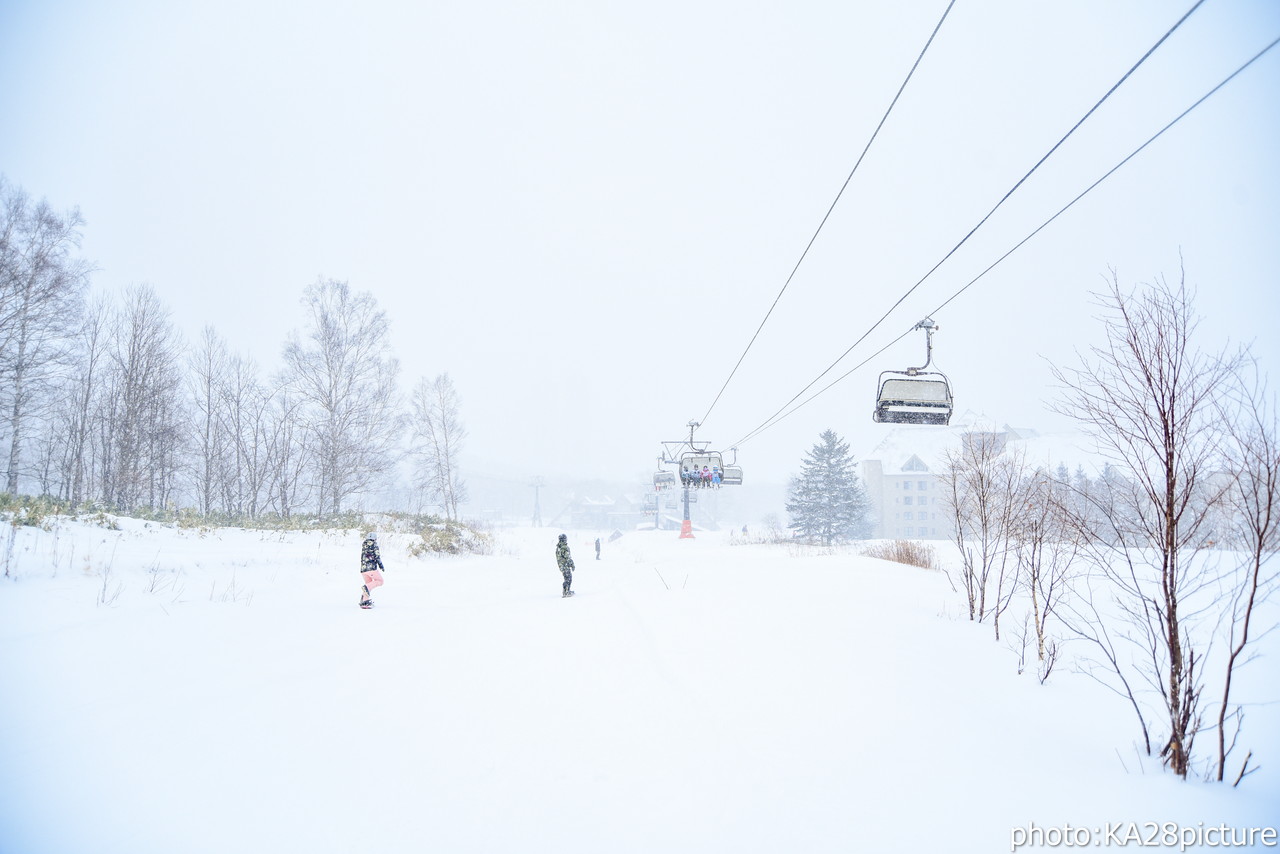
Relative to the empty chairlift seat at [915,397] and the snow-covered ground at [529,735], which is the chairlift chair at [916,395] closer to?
the empty chairlift seat at [915,397]

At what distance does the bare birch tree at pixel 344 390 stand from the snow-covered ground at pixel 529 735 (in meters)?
11.2

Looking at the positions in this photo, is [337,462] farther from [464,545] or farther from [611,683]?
[611,683]

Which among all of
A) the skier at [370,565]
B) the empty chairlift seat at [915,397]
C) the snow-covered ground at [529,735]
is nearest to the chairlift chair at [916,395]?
the empty chairlift seat at [915,397]

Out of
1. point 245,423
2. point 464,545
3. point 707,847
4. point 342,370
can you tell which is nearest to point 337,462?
point 342,370

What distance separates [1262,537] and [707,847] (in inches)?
167

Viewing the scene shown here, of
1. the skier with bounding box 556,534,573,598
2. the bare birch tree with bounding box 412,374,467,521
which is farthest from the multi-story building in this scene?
the skier with bounding box 556,534,573,598

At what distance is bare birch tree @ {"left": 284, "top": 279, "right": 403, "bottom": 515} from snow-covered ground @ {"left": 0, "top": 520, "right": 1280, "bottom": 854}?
1124cm

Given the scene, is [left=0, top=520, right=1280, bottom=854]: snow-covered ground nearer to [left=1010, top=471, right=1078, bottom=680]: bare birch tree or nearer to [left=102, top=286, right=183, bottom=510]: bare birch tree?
[left=1010, top=471, right=1078, bottom=680]: bare birch tree

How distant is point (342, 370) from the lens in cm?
1956

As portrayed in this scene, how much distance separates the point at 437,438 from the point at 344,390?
8.26 meters

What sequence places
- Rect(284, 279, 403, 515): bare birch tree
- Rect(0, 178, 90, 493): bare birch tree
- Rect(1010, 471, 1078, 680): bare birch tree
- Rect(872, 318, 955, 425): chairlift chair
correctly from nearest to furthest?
Rect(1010, 471, 1078, 680): bare birch tree
Rect(872, 318, 955, 425): chairlift chair
Rect(0, 178, 90, 493): bare birch tree
Rect(284, 279, 403, 515): bare birch tree

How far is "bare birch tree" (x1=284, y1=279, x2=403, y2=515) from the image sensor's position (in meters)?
19.0

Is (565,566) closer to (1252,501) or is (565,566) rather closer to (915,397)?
(915,397)

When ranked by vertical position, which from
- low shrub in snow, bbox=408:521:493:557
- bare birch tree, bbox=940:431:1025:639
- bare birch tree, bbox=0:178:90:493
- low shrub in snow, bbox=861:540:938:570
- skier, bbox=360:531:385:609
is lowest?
low shrub in snow, bbox=861:540:938:570
